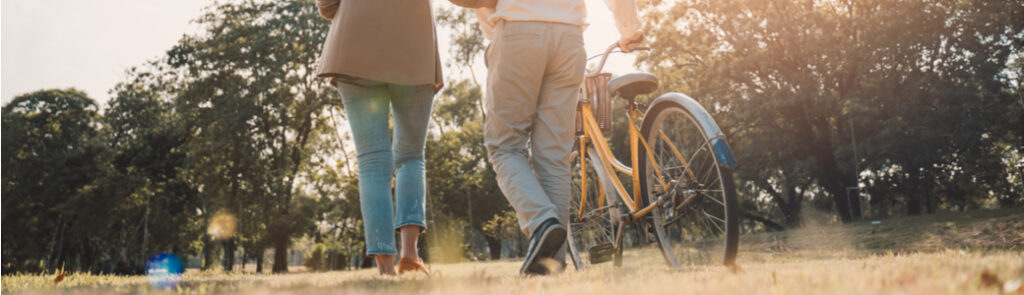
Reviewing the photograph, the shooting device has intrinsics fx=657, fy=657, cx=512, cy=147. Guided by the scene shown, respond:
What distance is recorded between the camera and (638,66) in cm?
2188

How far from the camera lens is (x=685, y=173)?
10.1ft

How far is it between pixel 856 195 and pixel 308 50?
1892cm

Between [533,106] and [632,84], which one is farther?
[632,84]

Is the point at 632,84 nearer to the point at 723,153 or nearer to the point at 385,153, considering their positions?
the point at 723,153

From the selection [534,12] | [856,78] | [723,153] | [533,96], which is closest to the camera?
[723,153]

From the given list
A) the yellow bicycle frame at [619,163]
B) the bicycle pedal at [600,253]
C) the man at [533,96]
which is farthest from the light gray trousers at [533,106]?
the yellow bicycle frame at [619,163]

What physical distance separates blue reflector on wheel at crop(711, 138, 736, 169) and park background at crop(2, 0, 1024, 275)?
14.0m

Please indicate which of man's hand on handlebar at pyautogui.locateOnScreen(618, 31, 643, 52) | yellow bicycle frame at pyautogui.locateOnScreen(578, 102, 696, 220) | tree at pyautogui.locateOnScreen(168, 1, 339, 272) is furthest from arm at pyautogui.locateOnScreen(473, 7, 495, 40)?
tree at pyautogui.locateOnScreen(168, 1, 339, 272)

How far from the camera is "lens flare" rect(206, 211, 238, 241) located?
22.3m

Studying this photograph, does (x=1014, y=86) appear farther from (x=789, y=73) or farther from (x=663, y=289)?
(x=663, y=289)

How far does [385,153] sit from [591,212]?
59.6 inches

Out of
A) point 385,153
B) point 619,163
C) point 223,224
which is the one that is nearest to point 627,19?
point 619,163

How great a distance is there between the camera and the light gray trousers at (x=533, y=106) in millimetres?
2732

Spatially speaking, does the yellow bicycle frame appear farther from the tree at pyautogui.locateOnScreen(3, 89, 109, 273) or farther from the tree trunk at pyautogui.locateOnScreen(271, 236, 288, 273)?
the tree at pyautogui.locateOnScreen(3, 89, 109, 273)
